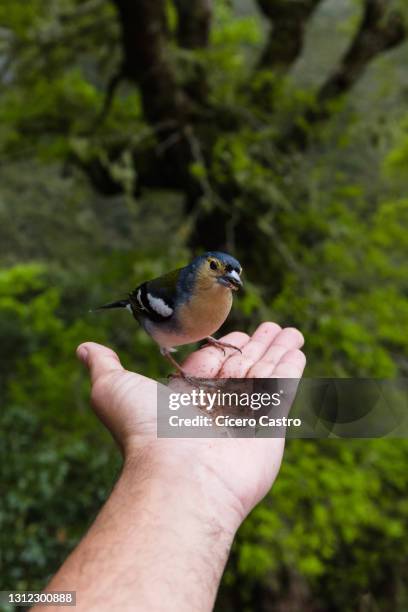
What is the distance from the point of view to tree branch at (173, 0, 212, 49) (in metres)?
5.44

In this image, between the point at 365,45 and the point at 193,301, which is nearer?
the point at 193,301

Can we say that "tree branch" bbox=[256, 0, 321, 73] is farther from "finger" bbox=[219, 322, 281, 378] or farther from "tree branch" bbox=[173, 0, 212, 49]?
"finger" bbox=[219, 322, 281, 378]

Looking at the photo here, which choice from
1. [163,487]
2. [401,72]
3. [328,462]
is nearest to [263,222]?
[328,462]

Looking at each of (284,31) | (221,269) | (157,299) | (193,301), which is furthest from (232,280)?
(284,31)

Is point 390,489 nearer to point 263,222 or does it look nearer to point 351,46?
point 263,222

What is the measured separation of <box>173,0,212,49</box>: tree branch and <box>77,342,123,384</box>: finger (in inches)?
158

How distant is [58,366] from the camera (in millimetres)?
5723

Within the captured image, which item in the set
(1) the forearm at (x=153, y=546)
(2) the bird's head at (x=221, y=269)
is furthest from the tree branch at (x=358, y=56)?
(1) the forearm at (x=153, y=546)

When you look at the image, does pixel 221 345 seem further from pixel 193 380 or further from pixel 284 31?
pixel 284 31

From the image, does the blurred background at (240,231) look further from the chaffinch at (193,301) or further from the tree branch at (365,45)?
the chaffinch at (193,301)

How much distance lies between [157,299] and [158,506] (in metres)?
0.91

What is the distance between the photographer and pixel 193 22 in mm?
5535

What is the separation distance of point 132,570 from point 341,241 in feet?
12.5

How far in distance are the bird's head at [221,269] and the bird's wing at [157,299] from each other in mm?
210
